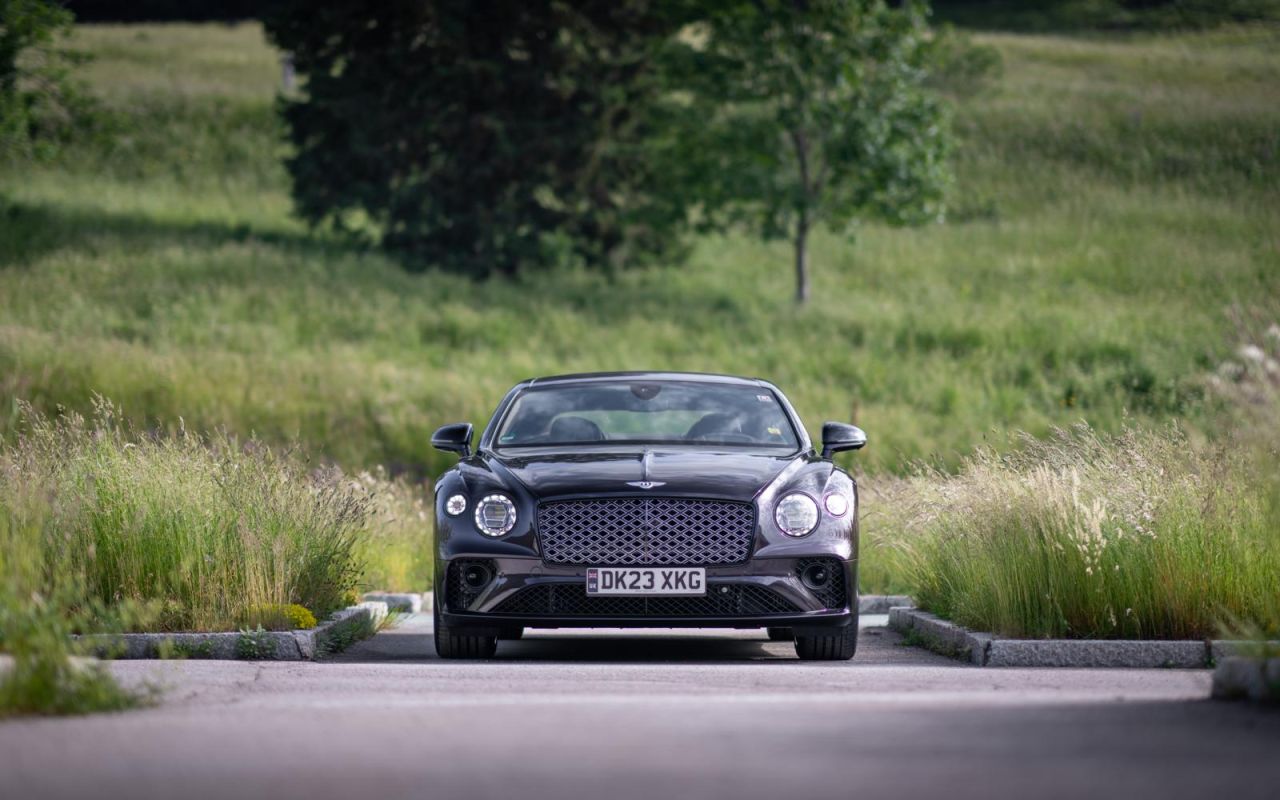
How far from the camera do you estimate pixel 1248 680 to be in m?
7.05

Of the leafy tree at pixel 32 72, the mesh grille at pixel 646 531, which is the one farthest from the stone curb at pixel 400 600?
the leafy tree at pixel 32 72

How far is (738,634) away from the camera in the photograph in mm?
13102

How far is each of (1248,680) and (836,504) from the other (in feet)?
10.8

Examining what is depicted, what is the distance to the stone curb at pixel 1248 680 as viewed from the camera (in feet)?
22.7

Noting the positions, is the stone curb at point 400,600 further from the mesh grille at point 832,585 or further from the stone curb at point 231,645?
the mesh grille at point 832,585

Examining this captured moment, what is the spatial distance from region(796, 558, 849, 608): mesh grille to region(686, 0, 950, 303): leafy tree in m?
36.5

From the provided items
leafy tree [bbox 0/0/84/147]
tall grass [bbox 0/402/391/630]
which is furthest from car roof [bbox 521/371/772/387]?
leafy tree [bbox 0/0/84/147]

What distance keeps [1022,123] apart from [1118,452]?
5843cm

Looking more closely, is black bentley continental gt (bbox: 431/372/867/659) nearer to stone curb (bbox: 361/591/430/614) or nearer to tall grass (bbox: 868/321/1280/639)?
tall grass (bbox: 868/321/1280/639)

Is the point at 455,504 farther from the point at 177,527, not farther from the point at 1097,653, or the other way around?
the point at 1097,653

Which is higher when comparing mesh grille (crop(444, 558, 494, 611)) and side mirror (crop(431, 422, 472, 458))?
side mirror (crop(431, 422, 472, 458))

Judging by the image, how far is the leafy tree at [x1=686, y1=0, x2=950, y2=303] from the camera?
45906 mm

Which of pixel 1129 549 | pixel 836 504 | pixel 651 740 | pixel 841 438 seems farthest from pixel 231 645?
pixel 1129 549

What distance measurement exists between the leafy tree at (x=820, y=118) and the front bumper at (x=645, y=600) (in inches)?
1447
